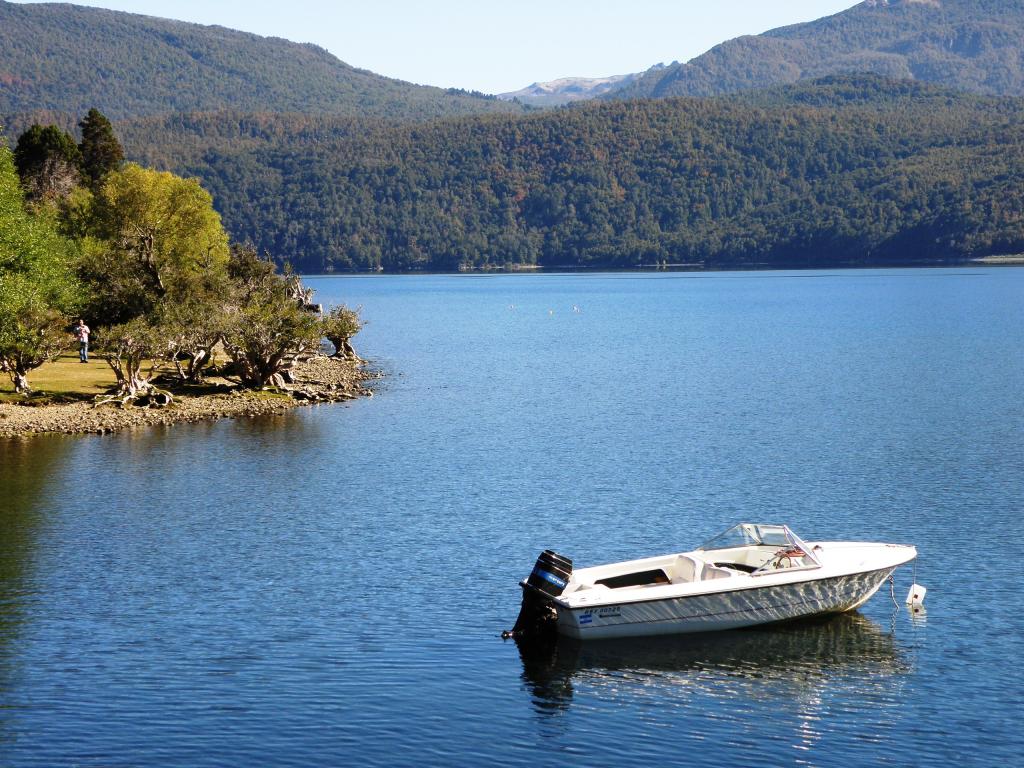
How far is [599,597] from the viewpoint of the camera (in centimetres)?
2498

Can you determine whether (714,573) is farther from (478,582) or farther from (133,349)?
(133,349)

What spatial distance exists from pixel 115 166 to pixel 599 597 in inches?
3757

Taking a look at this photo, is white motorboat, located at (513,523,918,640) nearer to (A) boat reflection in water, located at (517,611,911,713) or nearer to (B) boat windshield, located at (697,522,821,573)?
(B) boat windshield, located at (697,522,821,573)

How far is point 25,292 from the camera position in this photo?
2014 inches

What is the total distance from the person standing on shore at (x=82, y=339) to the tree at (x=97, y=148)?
43.9m

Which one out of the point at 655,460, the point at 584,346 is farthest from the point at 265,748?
the point at 584,346

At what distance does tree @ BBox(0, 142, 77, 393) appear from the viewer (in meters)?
50.6

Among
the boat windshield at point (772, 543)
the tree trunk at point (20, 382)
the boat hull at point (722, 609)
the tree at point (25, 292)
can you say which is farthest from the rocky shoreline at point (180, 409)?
the boat hull at point (722, 609)

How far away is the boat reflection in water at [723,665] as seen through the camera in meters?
22.8

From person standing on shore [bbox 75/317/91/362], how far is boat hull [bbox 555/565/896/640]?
1796 inches

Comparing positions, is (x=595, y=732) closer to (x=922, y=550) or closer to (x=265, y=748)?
(x=265, y=748)

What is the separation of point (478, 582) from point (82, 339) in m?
41.7

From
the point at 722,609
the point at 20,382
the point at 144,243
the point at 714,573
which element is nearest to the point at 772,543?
the point at 714,573

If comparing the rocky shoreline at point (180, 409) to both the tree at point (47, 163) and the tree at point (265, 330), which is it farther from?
the tree at point (47, 163)
